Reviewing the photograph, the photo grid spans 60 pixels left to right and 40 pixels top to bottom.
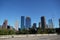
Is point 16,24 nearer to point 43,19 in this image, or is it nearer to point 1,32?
point 43,19

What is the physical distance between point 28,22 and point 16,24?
64418mm

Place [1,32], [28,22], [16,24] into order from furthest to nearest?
[28,22]
[16,24]
[1,32]

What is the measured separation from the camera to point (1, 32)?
46.2m

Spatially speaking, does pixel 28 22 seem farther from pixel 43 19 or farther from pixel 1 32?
pixel 1 32

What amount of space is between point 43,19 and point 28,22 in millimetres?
45706

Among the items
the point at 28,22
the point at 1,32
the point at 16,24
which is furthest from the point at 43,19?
the point at 1,32

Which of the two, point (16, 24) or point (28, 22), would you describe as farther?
point (28, 22)

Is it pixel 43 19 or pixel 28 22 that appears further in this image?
pixel 28 22

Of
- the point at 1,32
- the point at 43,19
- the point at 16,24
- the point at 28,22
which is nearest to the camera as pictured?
the point at 1,32

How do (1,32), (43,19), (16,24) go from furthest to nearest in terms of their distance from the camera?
(43,19), (16,24), (1,32)

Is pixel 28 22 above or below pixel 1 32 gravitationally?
above

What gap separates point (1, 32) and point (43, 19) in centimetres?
9050

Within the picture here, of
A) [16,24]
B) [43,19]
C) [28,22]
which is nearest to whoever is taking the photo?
[16,24]

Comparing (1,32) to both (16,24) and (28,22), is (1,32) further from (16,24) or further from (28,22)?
(28,22)
